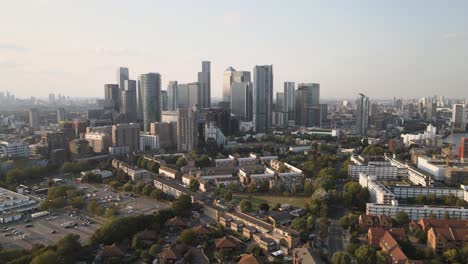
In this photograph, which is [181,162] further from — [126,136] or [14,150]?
[14,150]

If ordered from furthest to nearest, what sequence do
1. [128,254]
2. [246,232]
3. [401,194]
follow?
[401,194] → [246,232] → [128,254]

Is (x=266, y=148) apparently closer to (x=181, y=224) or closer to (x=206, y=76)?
(x=181, y=224)

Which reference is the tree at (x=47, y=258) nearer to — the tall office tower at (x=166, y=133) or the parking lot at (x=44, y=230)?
the parking lot at (x=44, y=230)

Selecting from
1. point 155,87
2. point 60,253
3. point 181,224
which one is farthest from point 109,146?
point 60,253

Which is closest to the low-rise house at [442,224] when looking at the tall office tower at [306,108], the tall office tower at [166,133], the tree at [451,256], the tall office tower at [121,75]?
the tree at [451,256]

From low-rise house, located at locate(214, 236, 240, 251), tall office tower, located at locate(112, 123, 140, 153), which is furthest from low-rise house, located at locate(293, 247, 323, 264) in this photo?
tall office tower, located at locate(112, 123, 140, 153)

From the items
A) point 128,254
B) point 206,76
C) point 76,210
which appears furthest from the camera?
point 206,76

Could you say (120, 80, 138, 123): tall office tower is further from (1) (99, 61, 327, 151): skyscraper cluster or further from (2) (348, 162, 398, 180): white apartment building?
(2) (348, 162, 398, 180): white apartment building

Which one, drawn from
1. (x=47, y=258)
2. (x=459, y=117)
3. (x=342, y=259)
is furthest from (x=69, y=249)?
(x=459, y=117)
